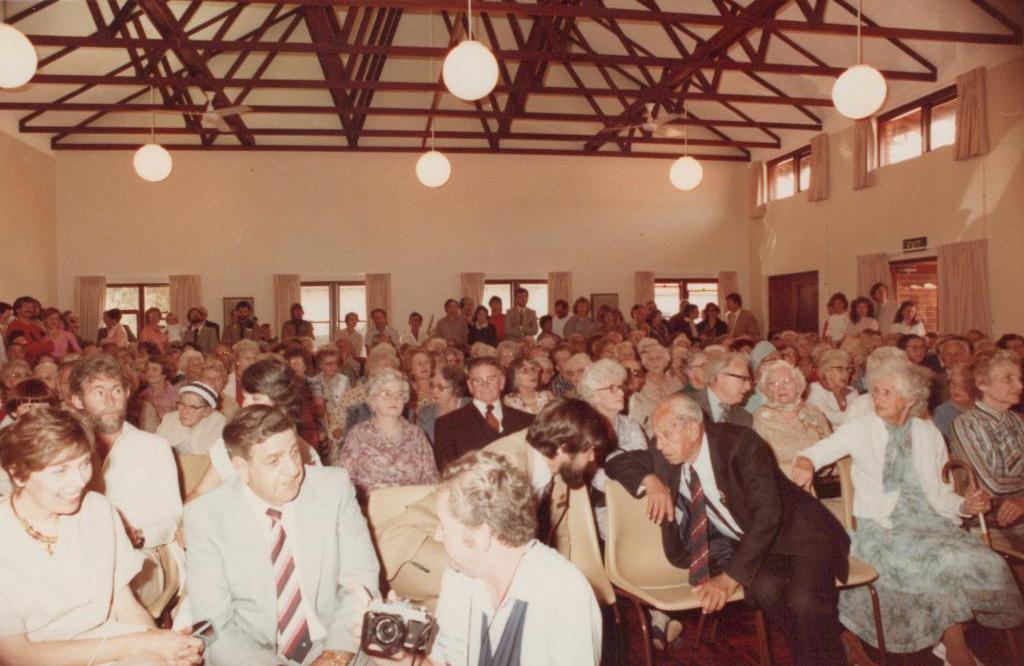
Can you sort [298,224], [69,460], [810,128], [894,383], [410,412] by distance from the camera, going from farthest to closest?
[298,224], [810,128], [410,412], [894,383], [69,460]

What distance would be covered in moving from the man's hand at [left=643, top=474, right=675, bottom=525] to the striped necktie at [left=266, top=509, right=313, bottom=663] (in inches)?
54.8

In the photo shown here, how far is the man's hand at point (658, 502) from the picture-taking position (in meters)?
2.93

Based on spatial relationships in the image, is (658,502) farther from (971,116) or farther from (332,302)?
(332,302)

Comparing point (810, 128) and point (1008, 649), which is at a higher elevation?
point (810, 128)

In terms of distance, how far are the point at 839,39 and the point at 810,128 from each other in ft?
9.61

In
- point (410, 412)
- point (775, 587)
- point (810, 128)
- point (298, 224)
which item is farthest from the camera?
point (298, 224)

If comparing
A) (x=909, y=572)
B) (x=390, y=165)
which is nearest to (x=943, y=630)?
(x=909, y=572)

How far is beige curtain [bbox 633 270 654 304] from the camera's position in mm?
15523

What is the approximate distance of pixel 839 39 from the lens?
423 inches

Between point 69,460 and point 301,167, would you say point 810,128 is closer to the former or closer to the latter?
point 301,167

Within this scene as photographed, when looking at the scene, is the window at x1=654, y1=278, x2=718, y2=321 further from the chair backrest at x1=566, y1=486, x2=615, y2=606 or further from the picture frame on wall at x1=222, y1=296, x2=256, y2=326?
the chair backrest at x1=566, y1=486, x2=615, y2=606

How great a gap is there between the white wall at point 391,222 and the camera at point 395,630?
13.5 m

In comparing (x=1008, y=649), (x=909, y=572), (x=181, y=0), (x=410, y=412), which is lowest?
(x=1008, y=649)

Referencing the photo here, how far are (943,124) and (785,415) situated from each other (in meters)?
9.17
